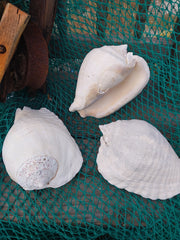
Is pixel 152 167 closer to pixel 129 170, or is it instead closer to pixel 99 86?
pixel 129 170

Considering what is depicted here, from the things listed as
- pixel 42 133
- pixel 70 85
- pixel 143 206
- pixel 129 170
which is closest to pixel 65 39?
pixel 70 85

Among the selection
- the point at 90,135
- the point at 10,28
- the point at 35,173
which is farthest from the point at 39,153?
the point at 10,28

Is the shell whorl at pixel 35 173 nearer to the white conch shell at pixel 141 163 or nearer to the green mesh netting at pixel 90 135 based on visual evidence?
the green mesh netting at pixel 90 135

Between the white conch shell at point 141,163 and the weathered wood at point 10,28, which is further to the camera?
the white conch shell at point 141,163

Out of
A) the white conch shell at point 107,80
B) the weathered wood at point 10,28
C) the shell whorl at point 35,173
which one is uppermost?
the weathered wood at point 10,28

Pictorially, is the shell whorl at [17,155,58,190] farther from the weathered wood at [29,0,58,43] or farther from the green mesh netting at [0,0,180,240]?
the weathered wood at [29,0,58,43]

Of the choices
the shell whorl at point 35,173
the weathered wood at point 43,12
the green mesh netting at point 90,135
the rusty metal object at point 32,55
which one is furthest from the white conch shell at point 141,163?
the weathered wood at point 43,12

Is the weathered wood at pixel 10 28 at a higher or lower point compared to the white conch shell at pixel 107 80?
higher
